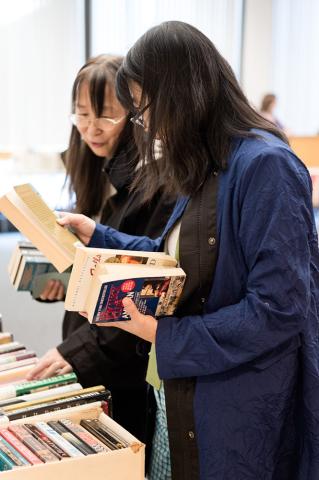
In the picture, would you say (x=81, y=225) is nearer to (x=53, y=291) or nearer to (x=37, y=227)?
(x=37, y=227)

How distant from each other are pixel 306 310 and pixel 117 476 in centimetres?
46

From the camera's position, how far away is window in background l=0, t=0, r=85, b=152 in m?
6.89

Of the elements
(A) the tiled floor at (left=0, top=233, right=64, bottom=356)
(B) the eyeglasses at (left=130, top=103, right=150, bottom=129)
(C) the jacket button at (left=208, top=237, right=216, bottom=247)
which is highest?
(B) the eyeglasses at (left=130, top=103, right=150, bottom=129)

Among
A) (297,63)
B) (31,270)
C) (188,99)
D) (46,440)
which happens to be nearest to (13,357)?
(31,270)

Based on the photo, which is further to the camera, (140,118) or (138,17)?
(138,17)

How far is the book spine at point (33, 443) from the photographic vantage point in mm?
1173

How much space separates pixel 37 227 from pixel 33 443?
18.8 inches

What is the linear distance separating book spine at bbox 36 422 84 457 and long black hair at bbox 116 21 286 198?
536mm

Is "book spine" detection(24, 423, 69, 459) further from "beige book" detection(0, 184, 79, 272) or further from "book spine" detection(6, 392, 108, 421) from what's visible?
"beige book" detection(0, 184, 79, 272)

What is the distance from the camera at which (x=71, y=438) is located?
1256 millimetres

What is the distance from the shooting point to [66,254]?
4.68 feet

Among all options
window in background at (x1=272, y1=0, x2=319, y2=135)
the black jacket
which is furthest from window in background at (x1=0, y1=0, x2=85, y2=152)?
the black jacket

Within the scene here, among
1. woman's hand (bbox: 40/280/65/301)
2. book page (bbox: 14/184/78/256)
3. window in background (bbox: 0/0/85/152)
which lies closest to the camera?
book page (bbox: 14/184/78/256)

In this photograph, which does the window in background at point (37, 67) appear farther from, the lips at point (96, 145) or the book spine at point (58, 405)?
the book spine at point (58, 405)
